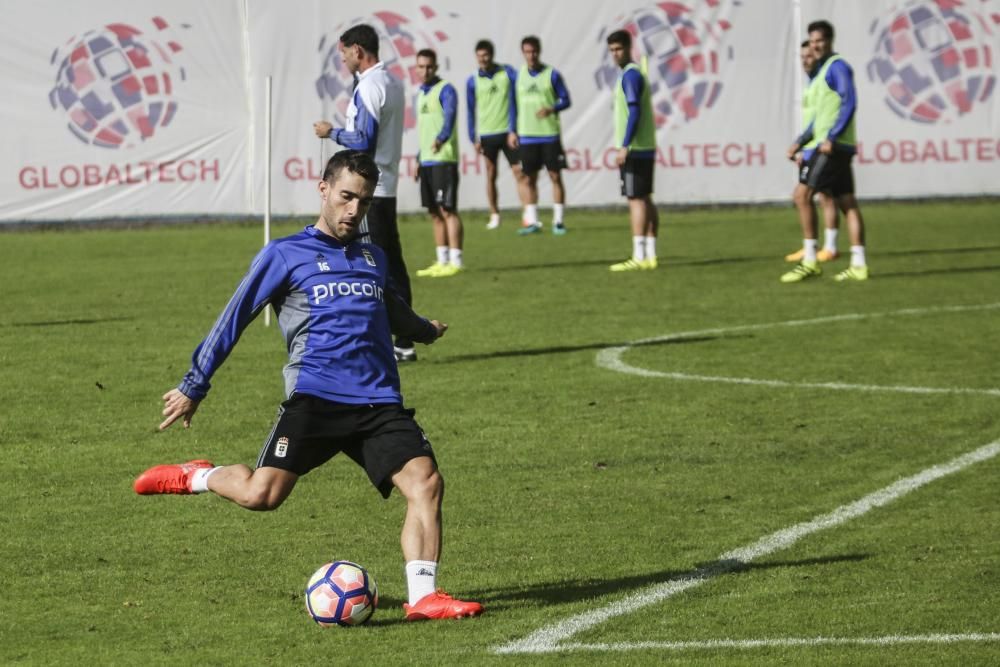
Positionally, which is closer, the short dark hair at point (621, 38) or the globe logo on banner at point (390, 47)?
the short dark hair at point (621, 38)

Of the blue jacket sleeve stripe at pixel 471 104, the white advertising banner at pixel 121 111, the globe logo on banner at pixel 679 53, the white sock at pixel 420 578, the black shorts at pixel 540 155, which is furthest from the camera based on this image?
the globe logo on banner at pixel 679 53

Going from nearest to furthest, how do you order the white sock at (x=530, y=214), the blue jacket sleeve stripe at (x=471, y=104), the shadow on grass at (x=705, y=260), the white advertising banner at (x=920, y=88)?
the shadow on grass at (x=705, y=260) → the white sock at (x=530, y=214) → the blue jacket sleeve stripe at (x=471, y=104) → the white advertising banner at (x=920, y=88)

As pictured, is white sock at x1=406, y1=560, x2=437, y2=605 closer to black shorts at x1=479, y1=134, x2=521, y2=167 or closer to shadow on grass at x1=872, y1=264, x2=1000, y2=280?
shadow on grass at x1=872, y1=264, x2=1000, y2=280

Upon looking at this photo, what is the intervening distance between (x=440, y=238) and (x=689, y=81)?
9.20 metres

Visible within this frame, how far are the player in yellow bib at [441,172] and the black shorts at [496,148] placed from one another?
4.91m

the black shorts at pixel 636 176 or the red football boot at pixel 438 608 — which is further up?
the black shorts at pixel 636 176

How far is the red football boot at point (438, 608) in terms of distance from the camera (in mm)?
6184

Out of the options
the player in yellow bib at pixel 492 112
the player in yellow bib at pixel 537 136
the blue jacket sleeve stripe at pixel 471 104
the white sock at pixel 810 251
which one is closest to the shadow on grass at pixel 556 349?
the white sock at pixel 810 251

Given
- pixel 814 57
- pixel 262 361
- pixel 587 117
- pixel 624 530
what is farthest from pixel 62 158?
pixel 624 530

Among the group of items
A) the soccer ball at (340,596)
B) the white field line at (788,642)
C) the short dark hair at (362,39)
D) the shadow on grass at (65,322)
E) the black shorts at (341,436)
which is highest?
the short dark hair at (362,39)

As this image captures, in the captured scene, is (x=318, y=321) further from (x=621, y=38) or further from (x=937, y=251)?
(x=937, y=251)

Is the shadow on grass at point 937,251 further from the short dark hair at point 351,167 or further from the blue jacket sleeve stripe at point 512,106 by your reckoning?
the short dark hair at point 351,167

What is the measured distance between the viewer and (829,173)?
17.9 m

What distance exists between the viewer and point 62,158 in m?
26.2
